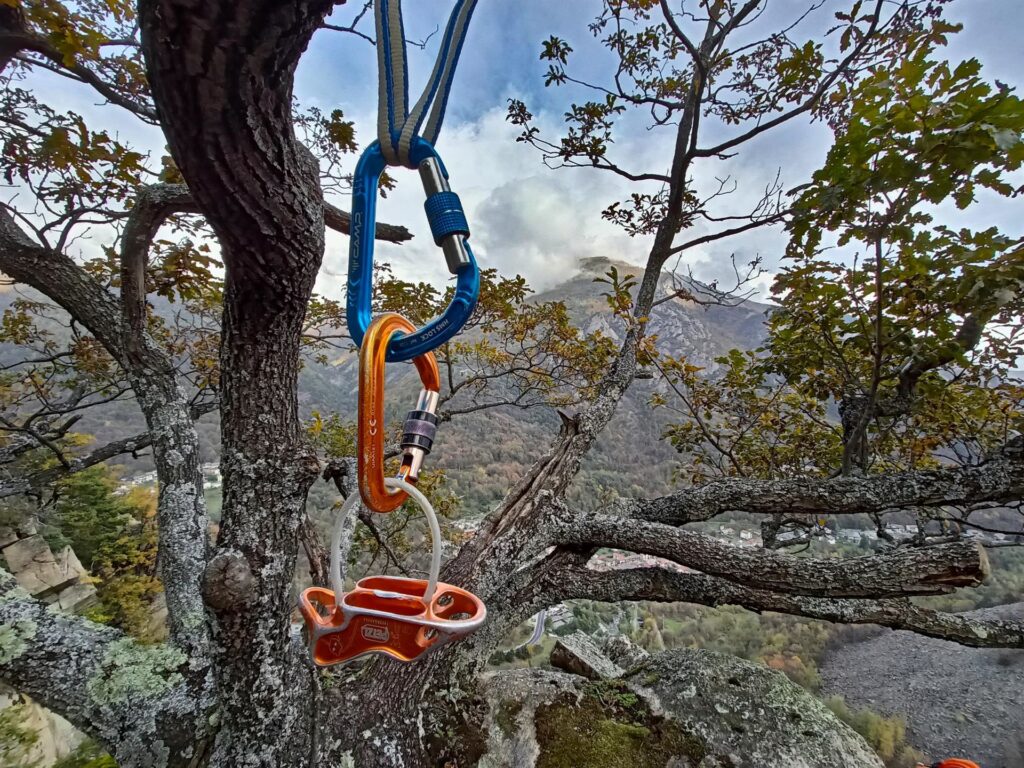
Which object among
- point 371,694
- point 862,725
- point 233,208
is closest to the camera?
point 233,208

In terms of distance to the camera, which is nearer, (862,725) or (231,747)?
(231,747)

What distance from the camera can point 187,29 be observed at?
0.87m

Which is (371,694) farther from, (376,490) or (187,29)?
(187,29)

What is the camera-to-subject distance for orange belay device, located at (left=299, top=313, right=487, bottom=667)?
994 mm

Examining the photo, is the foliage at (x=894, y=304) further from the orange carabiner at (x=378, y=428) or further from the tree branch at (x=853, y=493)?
the orange carabiner at (x=378, y=428)

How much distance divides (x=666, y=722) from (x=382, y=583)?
2666mm

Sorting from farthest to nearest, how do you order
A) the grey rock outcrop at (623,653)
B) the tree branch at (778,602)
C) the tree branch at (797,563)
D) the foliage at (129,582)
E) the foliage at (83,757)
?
the foliage at (129,582) < the grey rock outcrop at (623,653) < the foliage at (83,757) < the tree branch at (778,602) < the tree branch at (797,563)

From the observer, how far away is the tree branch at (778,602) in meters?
2.44

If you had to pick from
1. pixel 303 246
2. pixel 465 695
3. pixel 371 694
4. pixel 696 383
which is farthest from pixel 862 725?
pixel 303 246

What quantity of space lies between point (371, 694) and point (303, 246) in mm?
2316

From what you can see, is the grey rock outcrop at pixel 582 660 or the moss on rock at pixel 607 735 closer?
the moss on rock at pixel 607 735

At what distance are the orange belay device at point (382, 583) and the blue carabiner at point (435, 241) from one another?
8 cm

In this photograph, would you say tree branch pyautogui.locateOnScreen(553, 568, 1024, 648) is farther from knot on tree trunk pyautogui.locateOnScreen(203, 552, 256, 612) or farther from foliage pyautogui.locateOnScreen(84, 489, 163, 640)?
foliage pyautogui.locateOnScreen(84, 489, 163, 640)

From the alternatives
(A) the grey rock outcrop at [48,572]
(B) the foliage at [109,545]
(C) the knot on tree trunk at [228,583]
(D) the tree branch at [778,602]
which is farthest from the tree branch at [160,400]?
(B) the foliage at [109,545]
